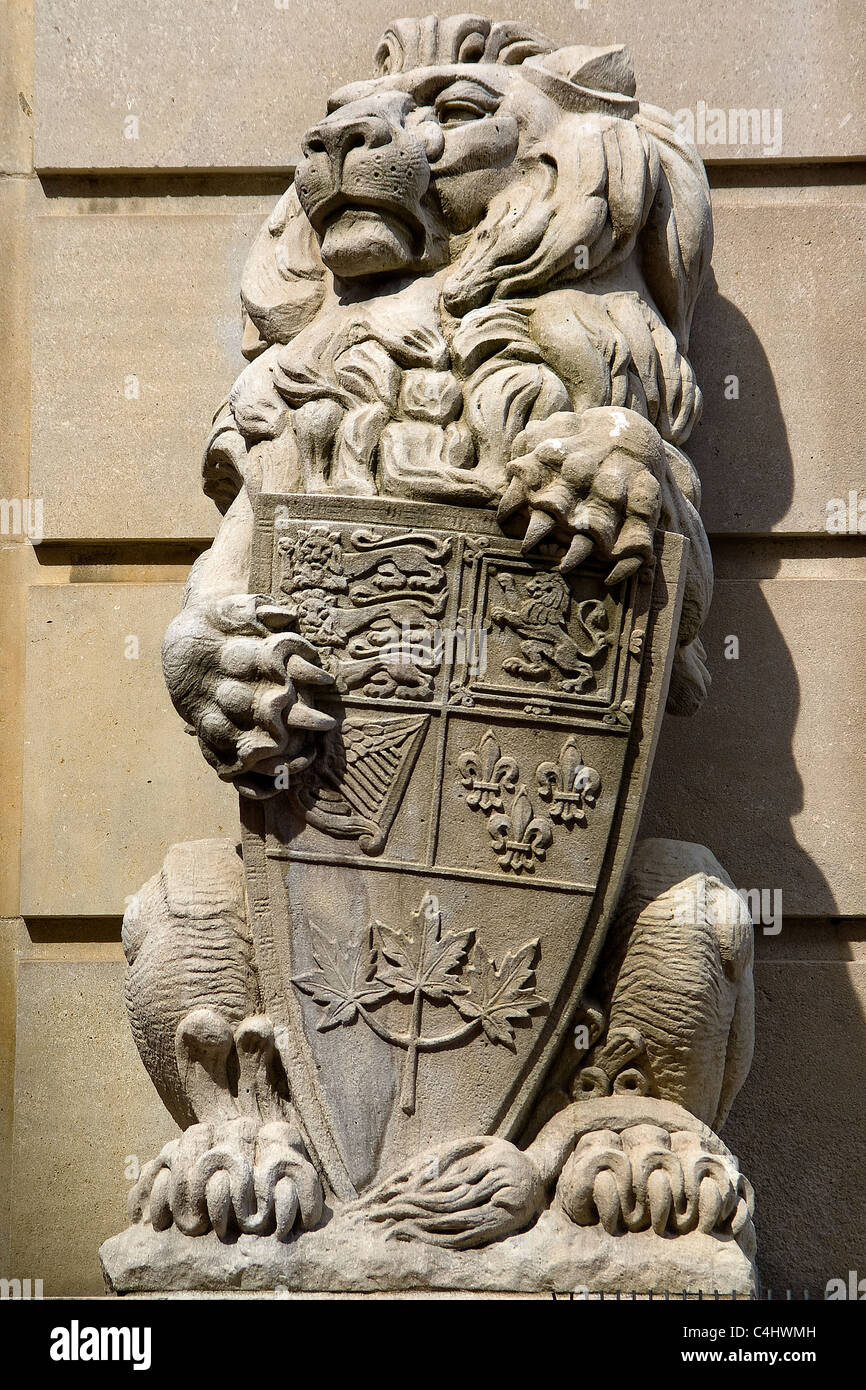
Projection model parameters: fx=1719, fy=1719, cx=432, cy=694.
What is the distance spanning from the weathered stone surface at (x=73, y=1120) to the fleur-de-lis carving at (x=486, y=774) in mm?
1459

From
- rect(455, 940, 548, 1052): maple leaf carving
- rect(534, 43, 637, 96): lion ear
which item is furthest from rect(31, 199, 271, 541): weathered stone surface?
rect(455, 940, 548, 1052): maple leaf carving

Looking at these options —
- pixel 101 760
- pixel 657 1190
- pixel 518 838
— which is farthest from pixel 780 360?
pixel 657 1190

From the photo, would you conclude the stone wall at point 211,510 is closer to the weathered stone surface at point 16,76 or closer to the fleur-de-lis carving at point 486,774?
the weathered stone surface at point 16,76

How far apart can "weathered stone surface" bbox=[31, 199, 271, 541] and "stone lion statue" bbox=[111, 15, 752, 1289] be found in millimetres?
565

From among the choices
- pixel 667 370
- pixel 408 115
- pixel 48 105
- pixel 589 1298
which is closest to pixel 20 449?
pixel 48 105

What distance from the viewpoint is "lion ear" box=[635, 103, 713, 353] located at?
13.6 feet

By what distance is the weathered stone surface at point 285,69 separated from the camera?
15.9 feet

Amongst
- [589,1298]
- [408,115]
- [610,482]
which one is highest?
[408,115]

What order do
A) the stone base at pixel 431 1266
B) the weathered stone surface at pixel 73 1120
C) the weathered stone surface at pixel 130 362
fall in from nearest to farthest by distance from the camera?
the stone base at pixel 431 1266 → the weathered stone surface at pixel 73 1120 → the weathered stone surface at pixel 130 362

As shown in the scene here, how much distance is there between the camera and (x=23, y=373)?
4941mm

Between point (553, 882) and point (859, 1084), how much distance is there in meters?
1.29

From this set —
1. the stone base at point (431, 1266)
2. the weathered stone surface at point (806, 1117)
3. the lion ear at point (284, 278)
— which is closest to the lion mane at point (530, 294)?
the lion ear at point (284, 278)

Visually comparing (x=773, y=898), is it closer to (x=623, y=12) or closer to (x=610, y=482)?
(x=610, y=482)

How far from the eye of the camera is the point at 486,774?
3.62m
